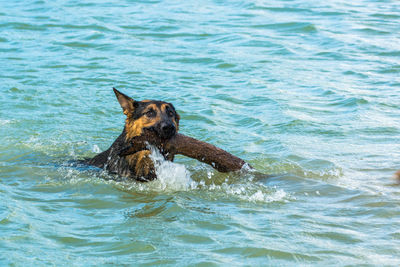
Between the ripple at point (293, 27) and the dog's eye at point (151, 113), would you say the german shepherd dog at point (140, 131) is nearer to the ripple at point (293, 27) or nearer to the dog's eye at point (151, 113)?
the dog's eye at point (151, 113)

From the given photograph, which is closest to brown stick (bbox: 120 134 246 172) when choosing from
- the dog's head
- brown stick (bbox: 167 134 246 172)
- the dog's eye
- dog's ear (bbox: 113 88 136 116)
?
brown stick (bbox: 167 134 246 172)

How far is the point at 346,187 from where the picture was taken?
8.39 meters

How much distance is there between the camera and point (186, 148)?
805 centimetres

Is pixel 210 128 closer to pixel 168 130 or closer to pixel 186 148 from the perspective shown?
pixel 186 148

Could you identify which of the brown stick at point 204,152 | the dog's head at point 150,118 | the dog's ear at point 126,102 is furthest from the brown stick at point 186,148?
the dog's ear at point 126,102

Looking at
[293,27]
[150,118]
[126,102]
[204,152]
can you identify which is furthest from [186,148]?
[293,27]

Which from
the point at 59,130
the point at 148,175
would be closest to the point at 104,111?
the point at 59,130

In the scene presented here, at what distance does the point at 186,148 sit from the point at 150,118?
2.10 feet

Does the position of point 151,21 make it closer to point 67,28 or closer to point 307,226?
point 67,28

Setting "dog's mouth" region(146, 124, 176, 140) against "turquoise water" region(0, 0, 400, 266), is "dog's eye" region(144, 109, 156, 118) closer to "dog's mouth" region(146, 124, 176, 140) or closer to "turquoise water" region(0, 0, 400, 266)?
"dog's mouth" region(146, 124, 176, 140)

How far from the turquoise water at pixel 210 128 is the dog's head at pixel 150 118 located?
0.67 meters

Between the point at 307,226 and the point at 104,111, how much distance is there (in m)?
6.58

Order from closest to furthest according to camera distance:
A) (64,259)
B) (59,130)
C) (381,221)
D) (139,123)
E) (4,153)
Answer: (64,259)
(381,221)
(139,123)
(4,153)
(59,130)

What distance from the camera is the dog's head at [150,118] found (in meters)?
7.86
